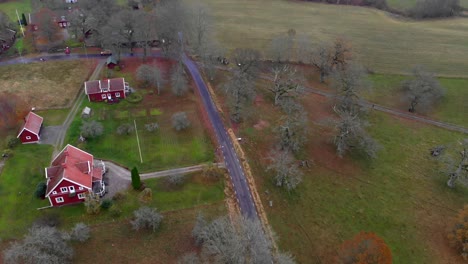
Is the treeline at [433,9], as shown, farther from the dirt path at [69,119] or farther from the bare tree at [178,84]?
the dirt path at [69,119]

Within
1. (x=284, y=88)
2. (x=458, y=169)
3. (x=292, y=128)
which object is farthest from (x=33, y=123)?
(x=458, y=169)

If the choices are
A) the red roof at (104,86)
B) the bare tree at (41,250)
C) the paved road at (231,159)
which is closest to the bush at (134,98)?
the red roof at (104,86)

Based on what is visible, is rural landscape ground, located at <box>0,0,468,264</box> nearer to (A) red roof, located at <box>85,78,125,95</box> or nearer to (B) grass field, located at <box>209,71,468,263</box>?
(B) grass field, located at <box>209,71,468,263</box>

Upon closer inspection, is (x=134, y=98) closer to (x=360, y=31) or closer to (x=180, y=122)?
(x=180, y=122)

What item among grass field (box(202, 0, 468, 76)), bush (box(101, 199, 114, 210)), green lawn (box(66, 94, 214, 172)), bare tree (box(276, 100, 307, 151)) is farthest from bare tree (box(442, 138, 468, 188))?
bush (box(101, 199, 114, 210))

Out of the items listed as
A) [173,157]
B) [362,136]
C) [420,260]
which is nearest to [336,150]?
[362,136]

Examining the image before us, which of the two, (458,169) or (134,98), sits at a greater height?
(134,98)
